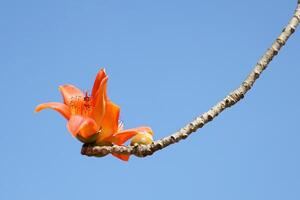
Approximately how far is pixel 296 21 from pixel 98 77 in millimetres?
953

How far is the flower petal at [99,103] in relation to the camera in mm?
2301

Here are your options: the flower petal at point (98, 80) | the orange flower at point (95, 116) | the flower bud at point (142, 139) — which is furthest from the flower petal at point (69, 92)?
the flower bud at point (142, 139)

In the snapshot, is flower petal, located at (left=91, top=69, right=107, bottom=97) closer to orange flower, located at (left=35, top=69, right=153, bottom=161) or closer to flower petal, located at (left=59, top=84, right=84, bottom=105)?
orange flower, located at (left=35, top=69, right=153, bottom=161)

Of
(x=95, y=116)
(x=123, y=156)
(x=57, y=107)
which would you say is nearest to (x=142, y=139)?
(x=123, y=156)

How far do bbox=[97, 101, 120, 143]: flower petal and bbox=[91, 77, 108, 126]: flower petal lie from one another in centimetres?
2

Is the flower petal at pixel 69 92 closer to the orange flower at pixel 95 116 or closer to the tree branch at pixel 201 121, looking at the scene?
the orange flower at pixel 95 116

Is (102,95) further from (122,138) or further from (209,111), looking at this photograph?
(209,111)

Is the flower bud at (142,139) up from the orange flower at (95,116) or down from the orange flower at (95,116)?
up

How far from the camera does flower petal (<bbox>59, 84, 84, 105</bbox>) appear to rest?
2490mm

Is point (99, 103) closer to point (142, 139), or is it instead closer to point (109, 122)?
point (109, 122)

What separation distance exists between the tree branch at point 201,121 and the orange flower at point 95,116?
0.05 m

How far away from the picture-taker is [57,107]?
239 centimetres

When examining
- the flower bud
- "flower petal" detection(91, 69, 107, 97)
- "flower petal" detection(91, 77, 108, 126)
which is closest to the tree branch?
the flower bud

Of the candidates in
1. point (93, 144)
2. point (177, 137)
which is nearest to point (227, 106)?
point (177, 137)
